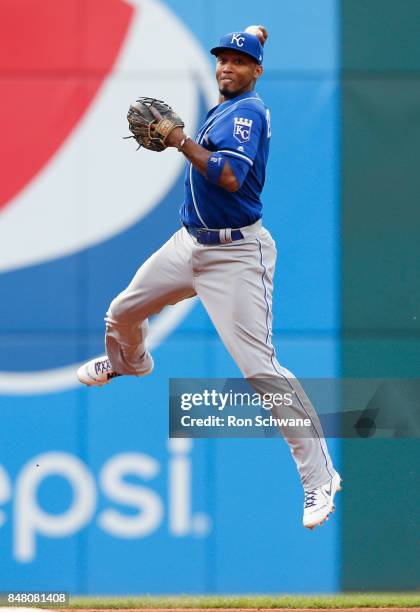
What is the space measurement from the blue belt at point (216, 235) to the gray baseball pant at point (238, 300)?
0.06 ft

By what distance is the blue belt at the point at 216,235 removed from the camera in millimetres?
3881

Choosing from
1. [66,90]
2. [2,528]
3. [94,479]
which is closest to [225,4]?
[66,90]

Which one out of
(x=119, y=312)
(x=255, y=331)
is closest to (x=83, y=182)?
(x=119, y=312)

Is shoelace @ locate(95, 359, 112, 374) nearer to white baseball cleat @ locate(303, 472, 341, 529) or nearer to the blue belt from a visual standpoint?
the blue belt

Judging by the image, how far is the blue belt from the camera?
12.7 feet

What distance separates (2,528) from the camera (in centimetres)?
449

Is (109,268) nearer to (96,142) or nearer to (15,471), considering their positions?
(96,142)

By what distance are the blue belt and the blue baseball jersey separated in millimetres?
18

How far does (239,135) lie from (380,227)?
1065 millimetres

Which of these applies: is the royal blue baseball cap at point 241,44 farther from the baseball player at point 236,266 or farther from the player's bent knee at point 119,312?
the player's bent knee at point 119,312

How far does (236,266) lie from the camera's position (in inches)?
153

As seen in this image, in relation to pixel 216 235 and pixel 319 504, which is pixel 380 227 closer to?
pixel 216 235

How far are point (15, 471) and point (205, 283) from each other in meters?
1.20

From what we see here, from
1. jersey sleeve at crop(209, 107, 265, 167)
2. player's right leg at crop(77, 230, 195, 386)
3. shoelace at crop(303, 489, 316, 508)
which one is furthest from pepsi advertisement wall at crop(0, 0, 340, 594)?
jersey sleeve at crop(209, 107, 265, 167)
